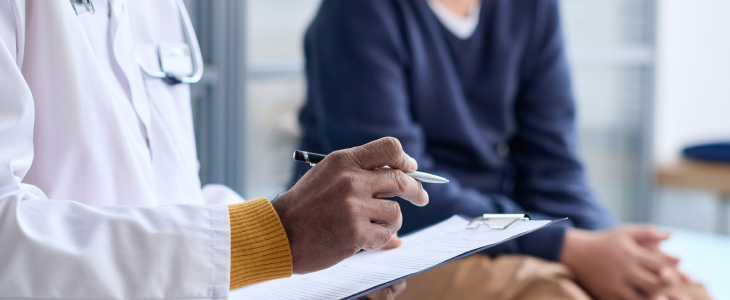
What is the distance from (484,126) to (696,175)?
1.56 metres

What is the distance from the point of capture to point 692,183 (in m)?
2.30

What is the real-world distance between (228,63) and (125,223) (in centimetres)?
101

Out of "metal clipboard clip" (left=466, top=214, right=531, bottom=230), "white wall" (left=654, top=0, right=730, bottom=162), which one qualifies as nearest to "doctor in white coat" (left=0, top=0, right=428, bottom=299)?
"metal clipboard clip" (left=466, top=214, right=531, bottom=230)

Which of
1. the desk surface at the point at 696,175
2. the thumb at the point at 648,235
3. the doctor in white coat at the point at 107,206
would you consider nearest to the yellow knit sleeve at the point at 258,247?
the doctor in white coat at the point at 107,206

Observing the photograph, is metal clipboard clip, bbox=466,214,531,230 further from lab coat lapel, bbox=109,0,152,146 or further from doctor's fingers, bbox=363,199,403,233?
lab coat lapel, bbox=109,0,152,146

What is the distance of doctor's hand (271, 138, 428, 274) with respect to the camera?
0.50 m

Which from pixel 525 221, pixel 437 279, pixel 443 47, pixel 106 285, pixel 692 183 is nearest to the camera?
pixel 106 285

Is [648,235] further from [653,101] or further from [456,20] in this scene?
[653,101]

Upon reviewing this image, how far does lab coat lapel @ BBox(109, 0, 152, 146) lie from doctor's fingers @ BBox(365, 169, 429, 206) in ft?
1.04

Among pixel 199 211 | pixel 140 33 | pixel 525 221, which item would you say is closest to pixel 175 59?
pixel 140 33

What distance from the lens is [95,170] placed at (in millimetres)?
566

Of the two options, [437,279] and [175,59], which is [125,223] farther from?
[437,279]

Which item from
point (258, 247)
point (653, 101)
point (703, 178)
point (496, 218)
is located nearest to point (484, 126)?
point (496, 218)

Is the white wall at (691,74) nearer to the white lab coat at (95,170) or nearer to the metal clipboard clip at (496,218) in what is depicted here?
the metal clipboard clip at (496,218)
